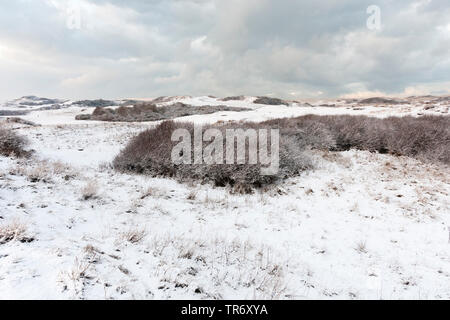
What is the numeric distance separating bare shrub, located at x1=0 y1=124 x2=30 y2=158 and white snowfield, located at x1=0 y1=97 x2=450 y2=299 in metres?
1.80

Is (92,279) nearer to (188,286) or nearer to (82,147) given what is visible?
(188,286)

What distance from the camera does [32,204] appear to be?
4.62m

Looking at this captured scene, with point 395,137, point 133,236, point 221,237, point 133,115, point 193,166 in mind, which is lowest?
point 221,237

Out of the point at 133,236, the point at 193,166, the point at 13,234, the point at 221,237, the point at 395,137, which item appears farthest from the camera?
the point at 395,137

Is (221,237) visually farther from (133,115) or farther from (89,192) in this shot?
(133,115)

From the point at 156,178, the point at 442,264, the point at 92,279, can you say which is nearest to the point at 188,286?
the point at 92,279

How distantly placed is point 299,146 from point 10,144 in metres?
12.3

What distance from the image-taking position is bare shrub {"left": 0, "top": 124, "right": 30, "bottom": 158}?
336 inches

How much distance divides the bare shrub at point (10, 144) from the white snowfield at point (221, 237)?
180 cm

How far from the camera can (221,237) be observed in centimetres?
467

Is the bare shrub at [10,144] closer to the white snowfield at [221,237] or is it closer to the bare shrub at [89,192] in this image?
the white snowfield at [221,237]

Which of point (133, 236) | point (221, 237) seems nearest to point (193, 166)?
point (221, 237)

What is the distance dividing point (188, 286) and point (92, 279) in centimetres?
107
